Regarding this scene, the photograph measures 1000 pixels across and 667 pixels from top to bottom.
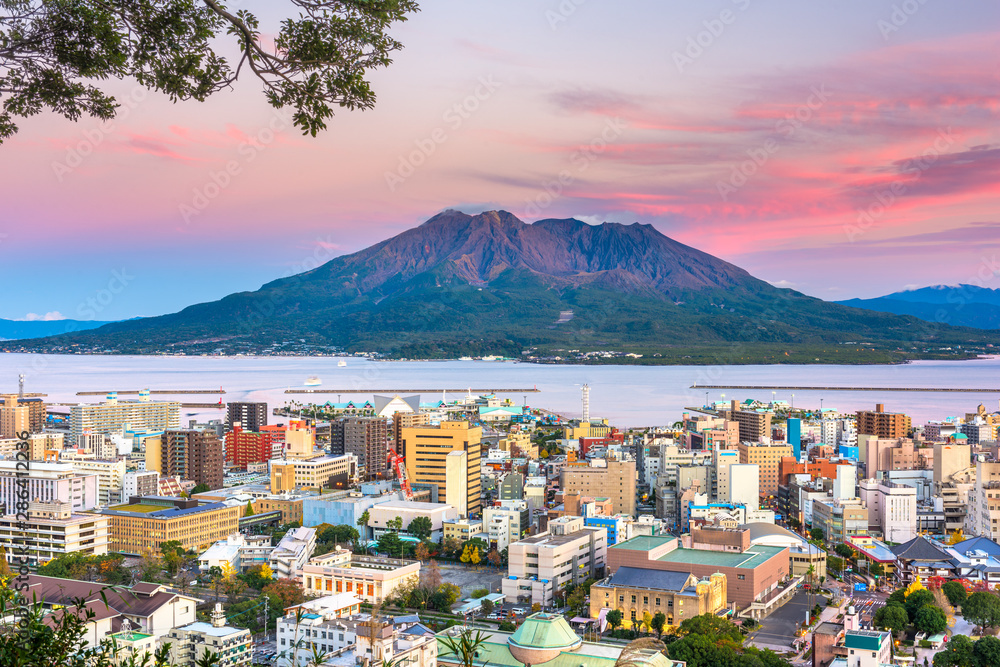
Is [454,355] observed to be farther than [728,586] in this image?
Yes

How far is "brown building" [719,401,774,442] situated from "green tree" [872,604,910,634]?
11.8m

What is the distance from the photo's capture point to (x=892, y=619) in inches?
348

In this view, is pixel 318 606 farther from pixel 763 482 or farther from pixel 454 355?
pixel 454 355

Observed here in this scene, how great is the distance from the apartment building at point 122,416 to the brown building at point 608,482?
13099 mm

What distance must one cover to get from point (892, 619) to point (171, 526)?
865 centimetres

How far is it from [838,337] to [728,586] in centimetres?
5248

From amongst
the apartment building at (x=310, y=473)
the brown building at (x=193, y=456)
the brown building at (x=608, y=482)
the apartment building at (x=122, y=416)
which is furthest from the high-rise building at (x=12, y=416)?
the brown building at (x=608, y=482)

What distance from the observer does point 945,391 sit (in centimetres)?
3719

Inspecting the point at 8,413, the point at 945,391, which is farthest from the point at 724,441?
the point at 945,391

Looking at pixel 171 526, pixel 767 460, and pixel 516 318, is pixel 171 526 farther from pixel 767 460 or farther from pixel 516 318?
pixel 516 318

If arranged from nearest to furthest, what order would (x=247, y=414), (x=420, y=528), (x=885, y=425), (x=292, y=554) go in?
(x=292, y=554) < (x=420, y=528) < (x=885, y=425) < (x=247, y=414)

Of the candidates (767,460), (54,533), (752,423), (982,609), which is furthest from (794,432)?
(54,533)

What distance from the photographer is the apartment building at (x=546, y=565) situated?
33.4 feet

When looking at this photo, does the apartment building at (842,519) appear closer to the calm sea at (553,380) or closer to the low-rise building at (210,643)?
the low-rise building at (210,643)
